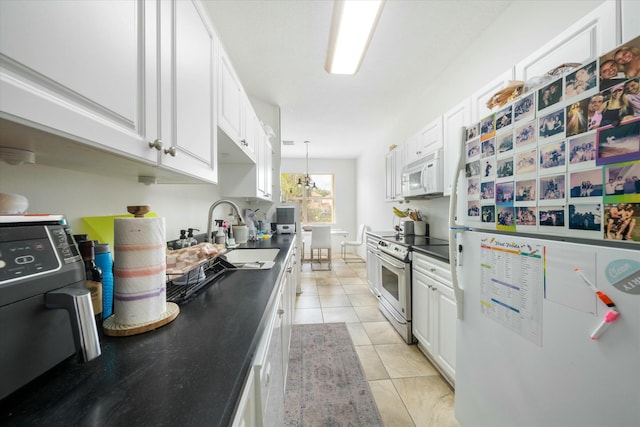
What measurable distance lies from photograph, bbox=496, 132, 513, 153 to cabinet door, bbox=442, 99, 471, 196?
2.96 feet

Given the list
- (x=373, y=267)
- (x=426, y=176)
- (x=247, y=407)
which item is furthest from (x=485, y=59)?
(x=247, y=407)

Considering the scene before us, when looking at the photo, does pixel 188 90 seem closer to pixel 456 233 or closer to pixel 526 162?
pixel 526 162

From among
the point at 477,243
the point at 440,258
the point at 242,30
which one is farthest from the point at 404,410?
the point at 242,30

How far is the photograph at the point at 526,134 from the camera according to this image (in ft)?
3.01

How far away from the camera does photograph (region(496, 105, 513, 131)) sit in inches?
39.9

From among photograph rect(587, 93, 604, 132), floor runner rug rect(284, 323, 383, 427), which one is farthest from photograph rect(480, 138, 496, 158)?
floor runner rug rect(284, 323, 383, 427)

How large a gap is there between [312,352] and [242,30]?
2820 mm

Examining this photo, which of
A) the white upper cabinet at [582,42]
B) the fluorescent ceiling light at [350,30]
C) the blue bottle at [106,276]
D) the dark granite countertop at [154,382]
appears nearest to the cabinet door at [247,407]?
the dark granite countertop at [154,382]

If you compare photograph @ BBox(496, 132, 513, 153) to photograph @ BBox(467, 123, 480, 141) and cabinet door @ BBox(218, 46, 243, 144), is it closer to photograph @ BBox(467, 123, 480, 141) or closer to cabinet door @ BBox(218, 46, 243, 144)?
photograph @ BBox(467, 123, 480, 141)

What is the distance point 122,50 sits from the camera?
595 millimetres

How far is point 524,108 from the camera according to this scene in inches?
37.6

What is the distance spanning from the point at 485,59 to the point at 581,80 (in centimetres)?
160

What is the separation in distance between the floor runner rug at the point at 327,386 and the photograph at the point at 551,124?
5.48 feet

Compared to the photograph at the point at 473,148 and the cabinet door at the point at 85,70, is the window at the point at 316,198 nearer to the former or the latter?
the photograph at the point at 473,148
